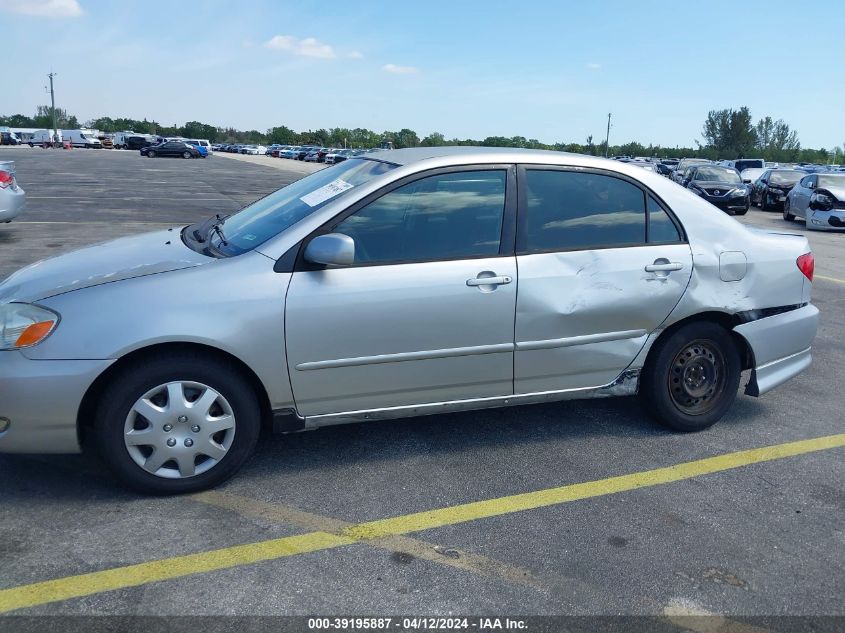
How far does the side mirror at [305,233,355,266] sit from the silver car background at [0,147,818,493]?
0.01 metres

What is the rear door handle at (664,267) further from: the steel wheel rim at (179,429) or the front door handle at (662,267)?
the steel wheel rim at (179,429)

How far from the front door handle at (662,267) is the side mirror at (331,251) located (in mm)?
1722

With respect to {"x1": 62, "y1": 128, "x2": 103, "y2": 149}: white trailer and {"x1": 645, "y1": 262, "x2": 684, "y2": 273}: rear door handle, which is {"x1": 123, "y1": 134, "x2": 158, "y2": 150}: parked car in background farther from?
{"x1": 645, "y1": 262, "x2": 684, "y2": 273}: rear door handle

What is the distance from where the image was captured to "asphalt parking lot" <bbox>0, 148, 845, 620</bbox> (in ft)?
9.07

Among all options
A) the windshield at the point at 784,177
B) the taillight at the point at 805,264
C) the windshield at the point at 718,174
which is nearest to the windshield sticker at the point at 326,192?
the taillight at the point at 805,264

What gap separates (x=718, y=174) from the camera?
21.9 m

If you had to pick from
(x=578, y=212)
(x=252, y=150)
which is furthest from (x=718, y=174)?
(x=252, y=150)

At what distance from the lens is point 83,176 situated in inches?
1075

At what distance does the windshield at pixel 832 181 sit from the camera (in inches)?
715

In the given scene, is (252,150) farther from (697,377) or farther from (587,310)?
(587,310)

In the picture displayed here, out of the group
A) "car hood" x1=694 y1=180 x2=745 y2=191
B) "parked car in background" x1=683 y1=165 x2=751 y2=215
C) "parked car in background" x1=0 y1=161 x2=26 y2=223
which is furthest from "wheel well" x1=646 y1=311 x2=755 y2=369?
"car hood" x1=694 y1=180 x2=745 y2=191

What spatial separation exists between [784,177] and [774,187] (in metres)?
0.78

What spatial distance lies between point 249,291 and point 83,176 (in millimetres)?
27114

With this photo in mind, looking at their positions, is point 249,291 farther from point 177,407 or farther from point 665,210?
point 665,210
